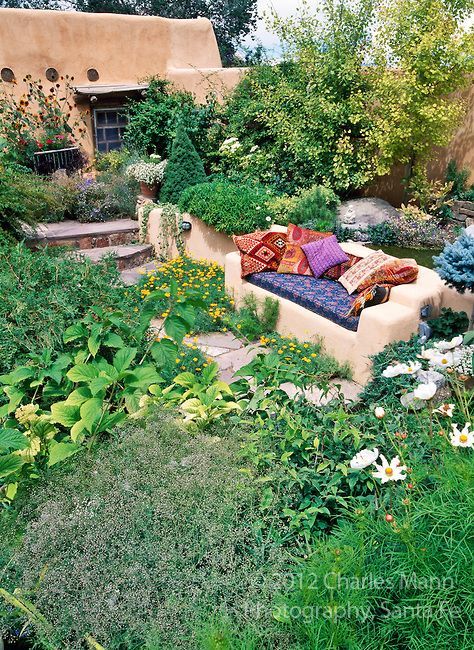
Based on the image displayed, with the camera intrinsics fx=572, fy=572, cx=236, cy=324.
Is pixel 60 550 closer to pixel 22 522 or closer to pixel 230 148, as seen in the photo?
pixel 22 522

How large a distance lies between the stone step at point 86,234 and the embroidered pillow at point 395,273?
5.03m

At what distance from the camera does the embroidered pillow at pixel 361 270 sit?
5418 millimetres

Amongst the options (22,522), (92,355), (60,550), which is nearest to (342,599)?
(60,550)

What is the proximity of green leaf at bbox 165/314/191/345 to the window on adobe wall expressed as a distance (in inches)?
389

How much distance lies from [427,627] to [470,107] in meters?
10.6

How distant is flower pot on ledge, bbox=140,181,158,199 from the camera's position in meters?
9.68

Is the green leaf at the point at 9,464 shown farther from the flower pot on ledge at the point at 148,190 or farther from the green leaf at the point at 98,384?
the flower pot on ledge at the point at 148,190

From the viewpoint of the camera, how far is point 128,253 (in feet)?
28.0

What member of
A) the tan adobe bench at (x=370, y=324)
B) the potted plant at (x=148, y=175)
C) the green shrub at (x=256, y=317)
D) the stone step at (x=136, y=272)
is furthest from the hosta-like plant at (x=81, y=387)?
the potted plant at (x=148, y=175)

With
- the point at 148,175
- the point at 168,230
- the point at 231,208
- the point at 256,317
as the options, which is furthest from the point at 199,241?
the point at 256,317

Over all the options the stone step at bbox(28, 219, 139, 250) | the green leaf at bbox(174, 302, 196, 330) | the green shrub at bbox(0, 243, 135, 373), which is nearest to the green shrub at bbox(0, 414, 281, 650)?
the green leaf at bbox(174, 302, 196, 330)

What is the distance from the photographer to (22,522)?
235 centimetres

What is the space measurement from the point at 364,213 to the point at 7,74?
23.6ft

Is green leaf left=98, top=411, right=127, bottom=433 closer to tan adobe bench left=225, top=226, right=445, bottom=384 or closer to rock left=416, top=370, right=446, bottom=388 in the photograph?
rock left=416, top=370, right=446, bottom=388
